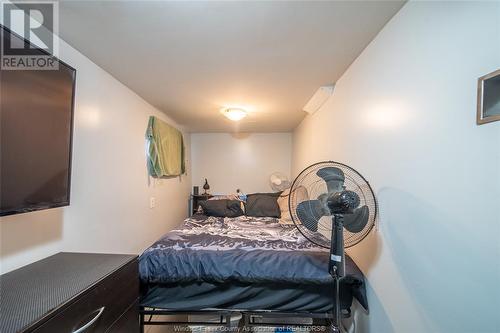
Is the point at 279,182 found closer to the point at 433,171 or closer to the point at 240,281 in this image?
the point at 240,281

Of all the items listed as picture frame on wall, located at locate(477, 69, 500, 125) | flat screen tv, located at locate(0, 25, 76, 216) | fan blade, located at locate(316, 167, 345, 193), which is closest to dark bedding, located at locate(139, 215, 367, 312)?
fan blade, located at locate(316, 167, 345, 193)

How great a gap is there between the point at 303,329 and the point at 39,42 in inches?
102

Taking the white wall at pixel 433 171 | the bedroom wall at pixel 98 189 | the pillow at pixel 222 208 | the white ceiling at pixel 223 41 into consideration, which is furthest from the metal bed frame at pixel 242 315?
the white ceiling at pixel 223 41

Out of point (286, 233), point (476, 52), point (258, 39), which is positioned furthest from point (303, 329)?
point (258, 39)

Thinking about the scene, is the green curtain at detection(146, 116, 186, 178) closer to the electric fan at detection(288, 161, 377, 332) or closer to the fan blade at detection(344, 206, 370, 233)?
the electric fan at detection(288, 161, 377, 332)

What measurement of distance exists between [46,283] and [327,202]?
4.26 feet

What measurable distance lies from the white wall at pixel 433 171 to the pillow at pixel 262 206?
172cm

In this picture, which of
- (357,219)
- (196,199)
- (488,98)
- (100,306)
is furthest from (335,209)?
(196,199)

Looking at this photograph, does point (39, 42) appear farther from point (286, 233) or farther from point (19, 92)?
point (286, 233)

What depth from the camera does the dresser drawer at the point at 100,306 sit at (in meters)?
0.76

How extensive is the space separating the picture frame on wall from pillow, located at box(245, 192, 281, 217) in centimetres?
255

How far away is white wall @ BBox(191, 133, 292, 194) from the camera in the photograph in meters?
4.30

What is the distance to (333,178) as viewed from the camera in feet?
3.85

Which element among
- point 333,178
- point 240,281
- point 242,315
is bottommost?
point 242,315
